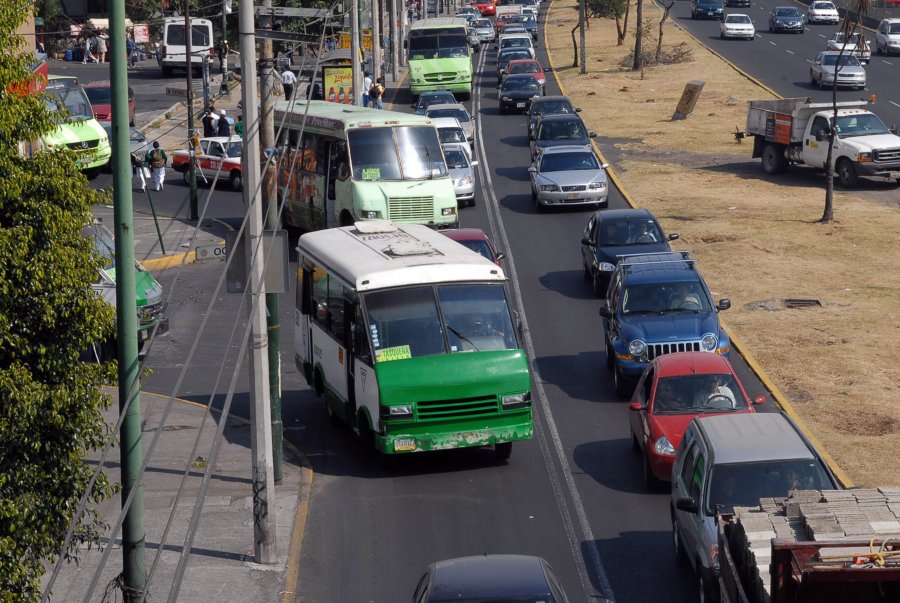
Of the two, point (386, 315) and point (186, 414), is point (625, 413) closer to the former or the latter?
point (386, 315)

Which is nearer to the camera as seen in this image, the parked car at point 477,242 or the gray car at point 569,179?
the parked car at point 477,242

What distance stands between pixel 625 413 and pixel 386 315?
14.8 ft

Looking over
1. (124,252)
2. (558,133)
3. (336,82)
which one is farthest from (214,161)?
(124,252)

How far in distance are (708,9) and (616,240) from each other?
6744 cm

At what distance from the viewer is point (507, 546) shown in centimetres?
1413

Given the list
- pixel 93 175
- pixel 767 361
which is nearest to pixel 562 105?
pixel 93 175

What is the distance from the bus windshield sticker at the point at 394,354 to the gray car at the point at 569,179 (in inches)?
702

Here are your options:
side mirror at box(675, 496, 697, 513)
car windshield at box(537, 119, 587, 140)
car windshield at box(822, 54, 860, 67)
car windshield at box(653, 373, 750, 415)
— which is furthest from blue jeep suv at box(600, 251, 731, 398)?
car windshield at box(822, 54, 860, 67)

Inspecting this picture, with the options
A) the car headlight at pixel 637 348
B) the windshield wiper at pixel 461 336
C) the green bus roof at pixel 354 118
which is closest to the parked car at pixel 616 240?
the green bus roof at pixel 354 118

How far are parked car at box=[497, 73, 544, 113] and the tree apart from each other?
144ft

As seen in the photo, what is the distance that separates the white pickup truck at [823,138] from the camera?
117ft

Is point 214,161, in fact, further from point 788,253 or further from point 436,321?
point 436,321

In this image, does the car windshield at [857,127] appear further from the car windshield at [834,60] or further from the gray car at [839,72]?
the car windshield at [834,60]

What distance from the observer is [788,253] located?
96.0 feet
